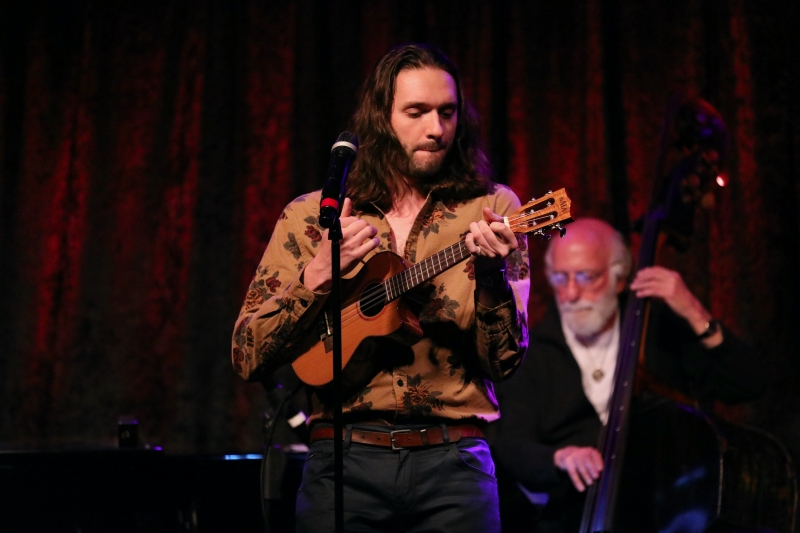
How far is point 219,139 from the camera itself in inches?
154

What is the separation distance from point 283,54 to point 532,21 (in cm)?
116

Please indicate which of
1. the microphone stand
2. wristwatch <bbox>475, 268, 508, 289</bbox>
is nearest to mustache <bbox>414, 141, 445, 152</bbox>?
wristwatch <bbox>475, 268, 508, 289</bbox>

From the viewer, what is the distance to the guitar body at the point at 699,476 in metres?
2.51

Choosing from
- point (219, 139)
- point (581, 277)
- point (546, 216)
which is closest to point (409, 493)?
point (546, 216)

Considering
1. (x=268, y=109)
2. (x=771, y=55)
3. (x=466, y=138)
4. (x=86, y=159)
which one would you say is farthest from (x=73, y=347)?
(x=771, y=55)

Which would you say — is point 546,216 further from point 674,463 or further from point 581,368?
point 581,368

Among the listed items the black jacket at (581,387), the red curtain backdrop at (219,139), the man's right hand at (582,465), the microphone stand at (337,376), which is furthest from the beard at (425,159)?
the red curtain backdrop at (219,139)

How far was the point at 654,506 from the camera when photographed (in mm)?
2504

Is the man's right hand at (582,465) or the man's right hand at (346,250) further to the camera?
the man's right hand at (582,465)

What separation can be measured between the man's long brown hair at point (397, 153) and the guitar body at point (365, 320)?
0.86 feet

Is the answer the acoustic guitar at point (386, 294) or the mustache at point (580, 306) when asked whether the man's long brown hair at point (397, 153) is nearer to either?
the acoustic guitar at point (386, 294)

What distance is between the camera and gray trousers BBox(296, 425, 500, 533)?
1898mm

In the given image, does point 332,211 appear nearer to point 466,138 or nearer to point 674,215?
point 466,138

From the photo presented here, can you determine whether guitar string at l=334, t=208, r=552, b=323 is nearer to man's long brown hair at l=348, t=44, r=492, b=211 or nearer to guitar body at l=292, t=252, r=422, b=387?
guitar body at l=292, t=252, r=422, b=387
